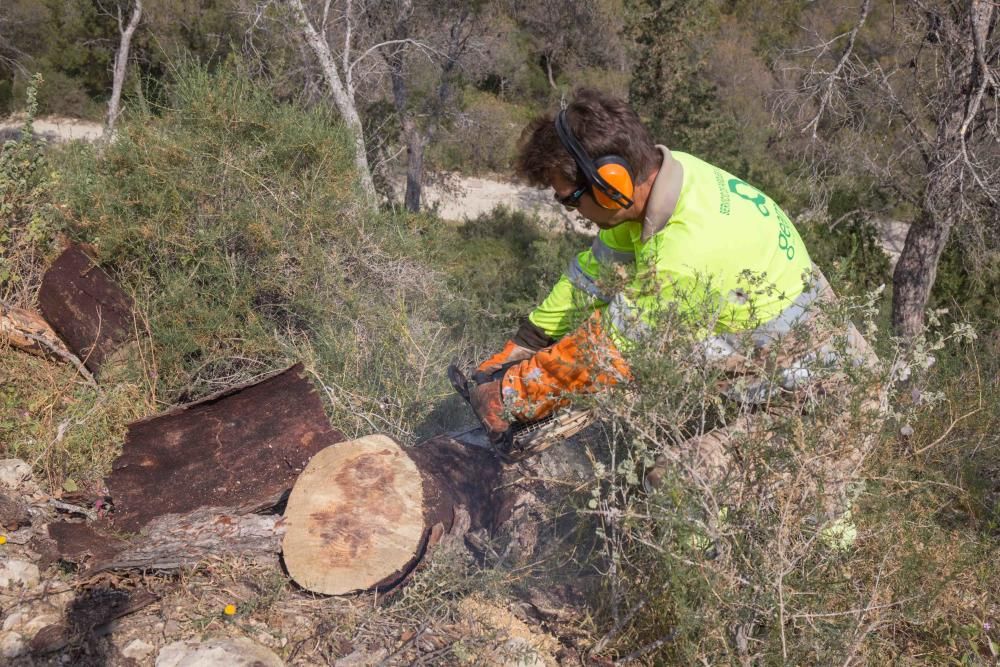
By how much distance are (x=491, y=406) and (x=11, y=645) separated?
6.62ft

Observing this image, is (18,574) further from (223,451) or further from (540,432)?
(540,432)

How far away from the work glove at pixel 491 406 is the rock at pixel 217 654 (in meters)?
1.13

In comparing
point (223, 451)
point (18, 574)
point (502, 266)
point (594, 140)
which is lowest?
point (502, 266)

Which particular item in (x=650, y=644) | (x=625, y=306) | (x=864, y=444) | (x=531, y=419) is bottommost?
(x=650, y=644)

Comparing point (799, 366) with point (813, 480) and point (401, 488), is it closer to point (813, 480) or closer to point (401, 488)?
point (813, 480)

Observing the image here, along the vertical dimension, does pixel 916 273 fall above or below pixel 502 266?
above

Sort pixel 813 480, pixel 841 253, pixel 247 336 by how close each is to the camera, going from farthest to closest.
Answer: pixel 841 253
pixel 247 336
pixel 813 480

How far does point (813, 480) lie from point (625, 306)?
0.77 meters

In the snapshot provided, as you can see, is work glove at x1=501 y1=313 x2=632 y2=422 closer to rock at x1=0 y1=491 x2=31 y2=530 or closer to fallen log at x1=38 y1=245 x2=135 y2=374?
rock at x1=0 y1=491 x2=31 y2=530

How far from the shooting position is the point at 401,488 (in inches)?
126

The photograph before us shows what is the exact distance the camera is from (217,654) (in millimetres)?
2750

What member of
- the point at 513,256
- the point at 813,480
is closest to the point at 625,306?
the point at 813,480

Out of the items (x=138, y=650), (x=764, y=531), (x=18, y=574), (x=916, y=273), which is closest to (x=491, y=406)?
(x=764, y=531)

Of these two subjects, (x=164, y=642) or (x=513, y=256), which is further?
Answer: (x=513, y=256)
